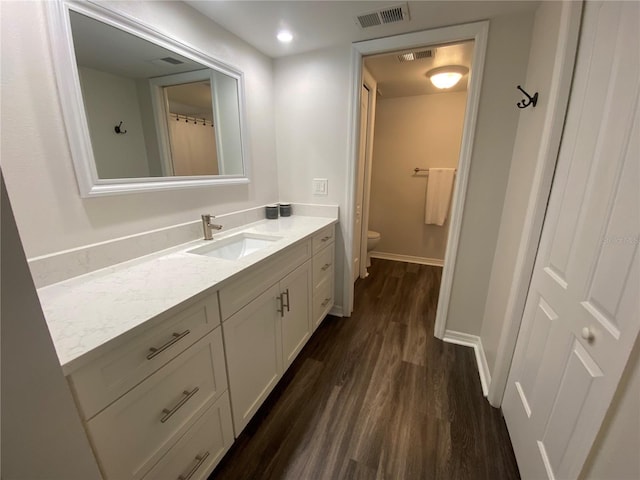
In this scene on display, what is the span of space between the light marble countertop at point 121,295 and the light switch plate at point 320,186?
2.95ft

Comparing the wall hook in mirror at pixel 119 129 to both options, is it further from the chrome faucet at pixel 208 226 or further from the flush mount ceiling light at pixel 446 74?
the flush mount ceiling light at pixel 446 74

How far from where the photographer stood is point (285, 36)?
1.75 metres

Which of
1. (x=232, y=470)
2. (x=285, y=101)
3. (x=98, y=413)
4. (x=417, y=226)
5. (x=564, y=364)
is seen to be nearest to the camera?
(x=98, y=413)

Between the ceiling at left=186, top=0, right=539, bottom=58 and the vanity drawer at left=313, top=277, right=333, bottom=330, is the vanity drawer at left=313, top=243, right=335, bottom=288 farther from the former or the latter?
the ceiling at left=186, top=0, right=539, bottom=58

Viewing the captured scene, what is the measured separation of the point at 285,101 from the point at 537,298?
211 centimetres

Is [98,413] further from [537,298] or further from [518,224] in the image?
[518,224]

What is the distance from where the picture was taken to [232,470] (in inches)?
47.4

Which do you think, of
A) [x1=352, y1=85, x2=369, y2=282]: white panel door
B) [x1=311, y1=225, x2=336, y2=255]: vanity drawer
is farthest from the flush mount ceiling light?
[x1=311, y1=225, x2=336, y2=255]: vanity drawer

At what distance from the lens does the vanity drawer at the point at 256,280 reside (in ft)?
3.57

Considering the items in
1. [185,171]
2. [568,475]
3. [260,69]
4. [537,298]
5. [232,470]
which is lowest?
[232,470]

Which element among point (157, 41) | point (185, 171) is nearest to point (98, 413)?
point (185, 171)

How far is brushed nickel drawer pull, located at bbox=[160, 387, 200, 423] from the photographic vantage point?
0.88 m

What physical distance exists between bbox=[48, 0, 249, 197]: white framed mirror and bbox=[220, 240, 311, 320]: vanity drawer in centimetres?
67

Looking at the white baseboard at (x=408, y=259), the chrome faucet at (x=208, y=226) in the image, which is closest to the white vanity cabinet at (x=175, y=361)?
the chrome faucet at (x=208, y=226)
